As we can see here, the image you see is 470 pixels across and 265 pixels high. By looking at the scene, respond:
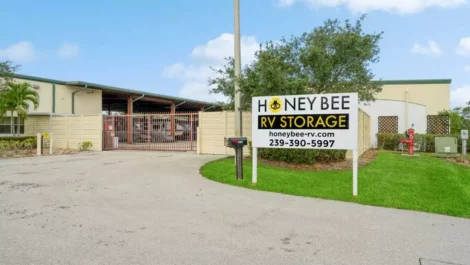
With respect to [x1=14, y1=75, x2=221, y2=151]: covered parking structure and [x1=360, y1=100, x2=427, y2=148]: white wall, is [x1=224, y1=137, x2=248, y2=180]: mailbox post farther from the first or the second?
[x1=360, y1=100, x2=427, y2=148]: white wall

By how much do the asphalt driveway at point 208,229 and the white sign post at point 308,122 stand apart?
4.66 ft

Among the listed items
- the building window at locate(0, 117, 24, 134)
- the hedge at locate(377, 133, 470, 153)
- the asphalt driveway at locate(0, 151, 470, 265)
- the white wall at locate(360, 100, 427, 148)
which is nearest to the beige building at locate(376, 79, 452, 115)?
the white wall at locate(360, 100, 427, 148)

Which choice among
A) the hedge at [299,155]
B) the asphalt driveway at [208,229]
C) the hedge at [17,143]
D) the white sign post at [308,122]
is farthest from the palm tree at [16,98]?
the white sign post at [308,122]

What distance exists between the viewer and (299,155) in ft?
35.5

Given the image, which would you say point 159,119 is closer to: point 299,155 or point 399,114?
point 299,155

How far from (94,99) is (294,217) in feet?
73.7

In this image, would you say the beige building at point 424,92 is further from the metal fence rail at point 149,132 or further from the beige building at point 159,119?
the metal fence rail at point 149,132

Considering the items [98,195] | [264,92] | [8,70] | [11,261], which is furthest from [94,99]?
[11,261]

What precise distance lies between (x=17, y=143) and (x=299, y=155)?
15.4 metres

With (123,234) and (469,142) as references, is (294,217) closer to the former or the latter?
(123,234)

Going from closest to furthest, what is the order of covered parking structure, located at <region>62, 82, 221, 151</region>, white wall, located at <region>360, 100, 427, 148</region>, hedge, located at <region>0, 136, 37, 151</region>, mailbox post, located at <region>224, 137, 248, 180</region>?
1. mailbox post, located at <region>224, 137, 248, 180</region>
2. hedge, located at <region>0, 136, 37, 151</region>
3. covered parking structure, located at <region>62, 82, 221, 151</region>
4. white wall, located at <region>360, 100, 427, 148</region>

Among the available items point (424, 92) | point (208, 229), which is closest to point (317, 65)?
point (208, 229)

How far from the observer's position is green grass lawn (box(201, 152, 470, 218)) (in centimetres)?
617

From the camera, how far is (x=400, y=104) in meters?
21.2
